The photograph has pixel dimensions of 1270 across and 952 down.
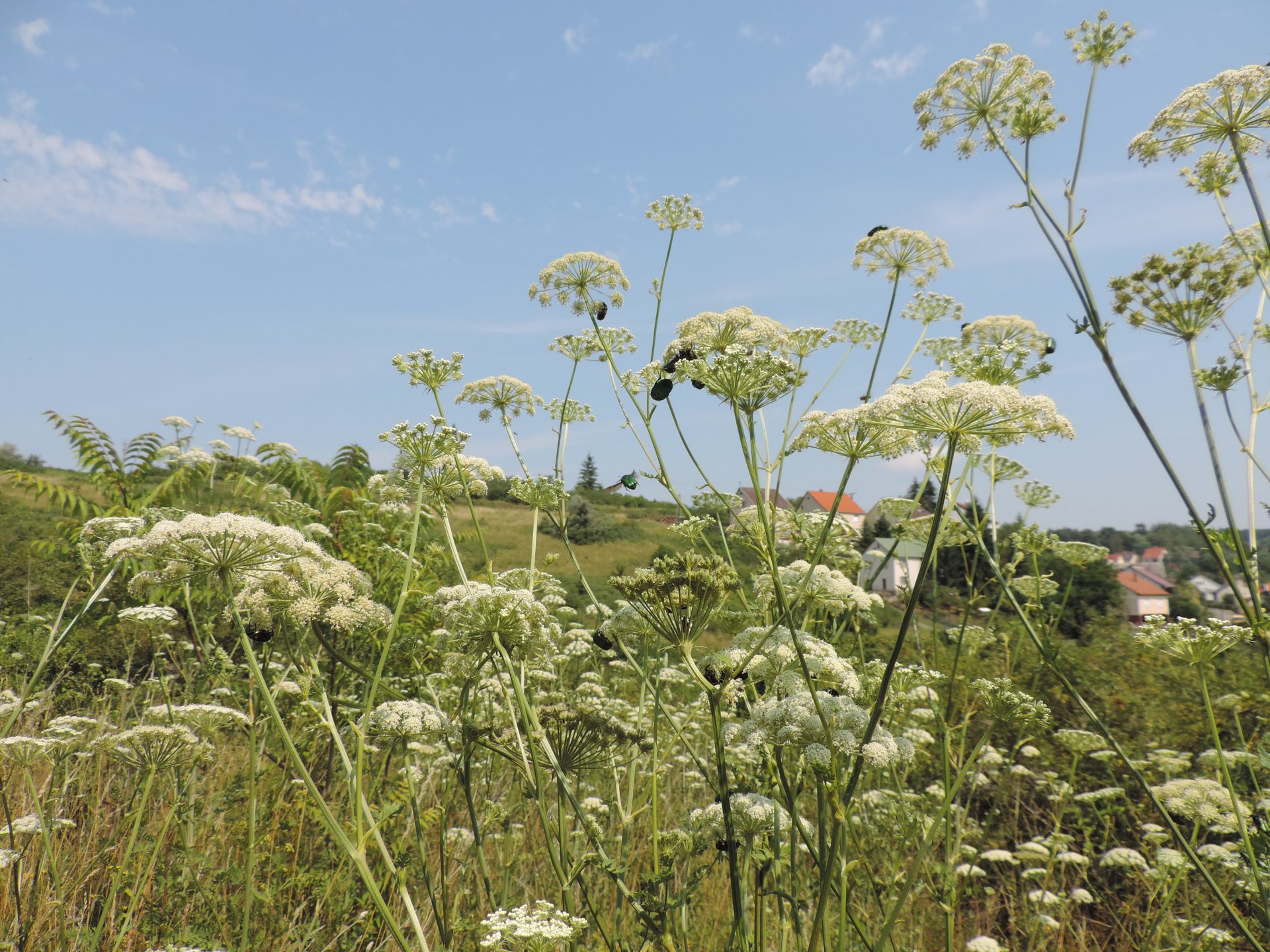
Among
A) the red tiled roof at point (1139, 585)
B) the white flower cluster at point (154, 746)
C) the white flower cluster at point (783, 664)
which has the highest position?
the white flower cluster at point (783, 664)

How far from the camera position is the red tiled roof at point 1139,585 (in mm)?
47375

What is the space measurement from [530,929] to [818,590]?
6.50ft

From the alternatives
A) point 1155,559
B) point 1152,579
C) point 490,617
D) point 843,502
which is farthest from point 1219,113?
point 1155,559

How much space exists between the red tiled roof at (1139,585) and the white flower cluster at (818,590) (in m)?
52.3

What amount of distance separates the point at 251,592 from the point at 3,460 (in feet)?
80.9

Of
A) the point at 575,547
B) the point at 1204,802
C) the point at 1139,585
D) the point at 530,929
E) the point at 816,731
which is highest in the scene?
the point at 816,731

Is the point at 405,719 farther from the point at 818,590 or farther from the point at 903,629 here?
the point at 903,629

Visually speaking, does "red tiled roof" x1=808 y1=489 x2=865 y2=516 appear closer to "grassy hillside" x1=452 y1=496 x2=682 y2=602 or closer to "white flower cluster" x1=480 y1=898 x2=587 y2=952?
"grassy hillside" x1=452 y1=496 x2=682 y2=602

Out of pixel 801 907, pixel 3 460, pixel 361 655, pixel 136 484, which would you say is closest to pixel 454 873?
pixel 801 907

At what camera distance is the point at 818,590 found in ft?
10.9

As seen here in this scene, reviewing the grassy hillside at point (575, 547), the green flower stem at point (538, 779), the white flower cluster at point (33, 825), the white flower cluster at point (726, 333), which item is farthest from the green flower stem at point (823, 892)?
the grassy hillside at point (575, 547)

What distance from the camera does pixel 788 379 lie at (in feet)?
9.26

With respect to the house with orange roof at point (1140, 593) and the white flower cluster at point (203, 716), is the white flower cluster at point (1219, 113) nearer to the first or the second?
the white flower cluster at point (203, 716)

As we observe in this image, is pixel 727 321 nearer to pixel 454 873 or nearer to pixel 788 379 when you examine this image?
pixel 788 379
